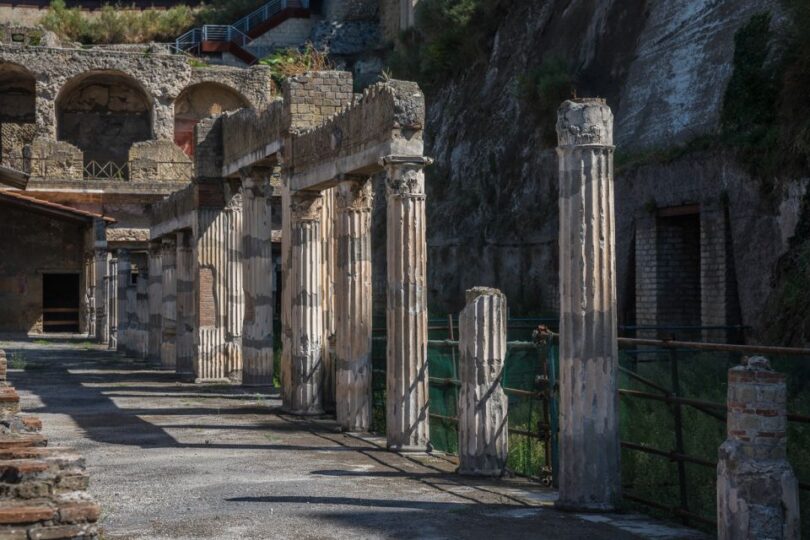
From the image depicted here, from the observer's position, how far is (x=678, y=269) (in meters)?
18.8

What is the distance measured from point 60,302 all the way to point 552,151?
58.6ft

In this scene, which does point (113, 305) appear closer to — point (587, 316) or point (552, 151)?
point (552, 151)

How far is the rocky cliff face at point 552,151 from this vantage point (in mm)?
17000

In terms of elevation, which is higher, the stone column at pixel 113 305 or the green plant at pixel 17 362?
the stone column at pixel 113 305

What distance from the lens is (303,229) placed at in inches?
562

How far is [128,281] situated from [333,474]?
20822mm

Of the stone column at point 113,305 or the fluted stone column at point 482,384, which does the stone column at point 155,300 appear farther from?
the fluted stone column at point 482,384

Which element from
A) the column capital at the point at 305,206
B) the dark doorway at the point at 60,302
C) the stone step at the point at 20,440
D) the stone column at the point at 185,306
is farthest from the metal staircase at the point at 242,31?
the stone step at the point at 20,440

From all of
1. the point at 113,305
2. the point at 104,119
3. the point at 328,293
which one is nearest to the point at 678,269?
the point at 328,293

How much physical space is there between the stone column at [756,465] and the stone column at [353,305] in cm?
664

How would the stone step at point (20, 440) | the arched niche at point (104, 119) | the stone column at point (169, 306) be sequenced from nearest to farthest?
1. the stone step at point (20, 440)
2. the stone column at point (169, 306)
3. the arched niche at point (104, 119)

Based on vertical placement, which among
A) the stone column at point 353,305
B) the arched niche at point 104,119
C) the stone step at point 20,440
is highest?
the arched niche at point 104,119

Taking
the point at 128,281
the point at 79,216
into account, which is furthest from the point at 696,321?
the point at 79,216

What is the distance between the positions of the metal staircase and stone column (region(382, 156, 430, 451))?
4032 cm
